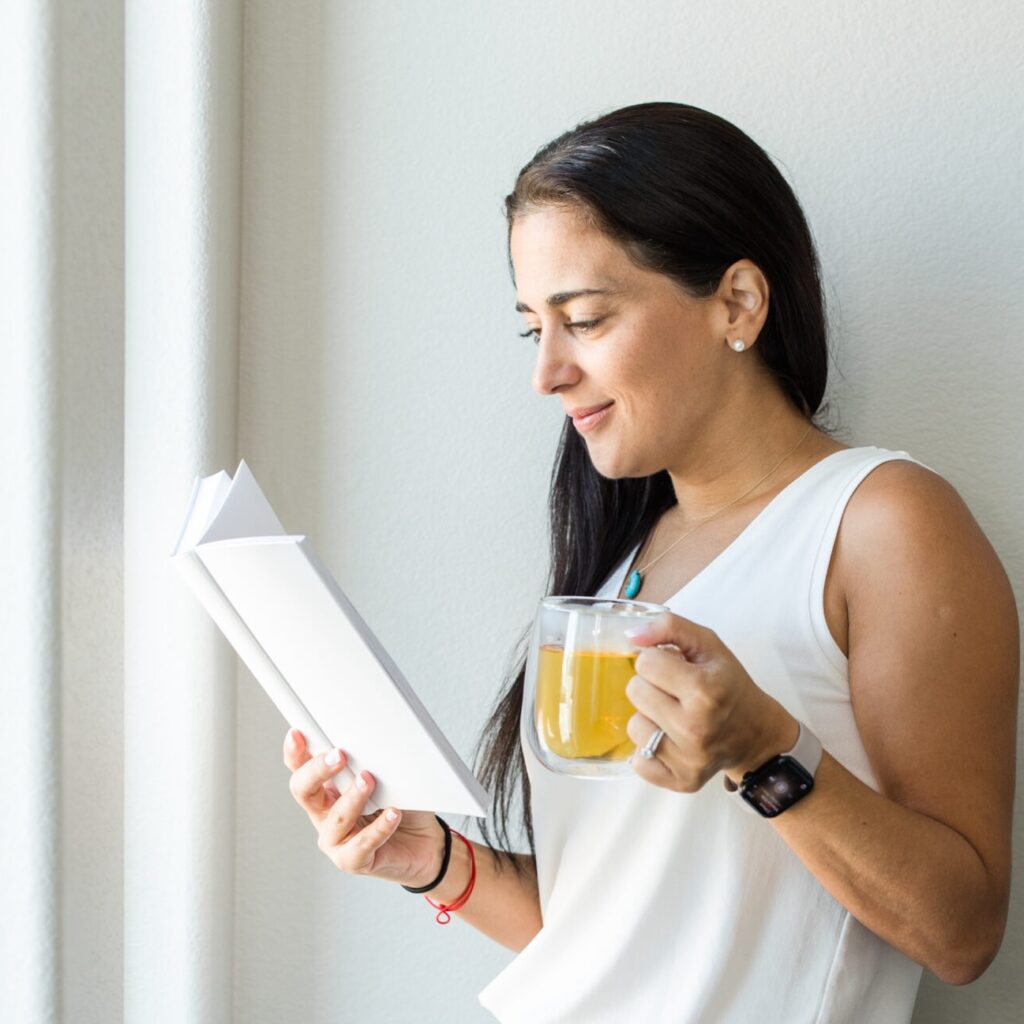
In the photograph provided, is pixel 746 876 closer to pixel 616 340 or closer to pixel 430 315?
pixel 616 340

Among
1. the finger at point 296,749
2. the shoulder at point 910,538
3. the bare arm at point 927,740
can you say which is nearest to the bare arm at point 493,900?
the finger at point 296,749

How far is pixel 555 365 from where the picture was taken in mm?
1156

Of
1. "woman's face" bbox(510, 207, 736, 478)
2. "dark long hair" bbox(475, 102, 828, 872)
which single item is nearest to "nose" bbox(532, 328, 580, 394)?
"woman's face" bbox(510, 207, 736, 478)

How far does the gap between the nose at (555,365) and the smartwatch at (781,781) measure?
0.42 metres

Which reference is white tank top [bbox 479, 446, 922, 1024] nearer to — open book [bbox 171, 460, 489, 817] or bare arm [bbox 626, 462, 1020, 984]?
bare arm [bbox 626, 462, 1020, 984]

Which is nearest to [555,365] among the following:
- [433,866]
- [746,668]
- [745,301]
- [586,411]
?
[586,411]

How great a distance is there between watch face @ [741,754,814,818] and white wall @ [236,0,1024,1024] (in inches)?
24.1

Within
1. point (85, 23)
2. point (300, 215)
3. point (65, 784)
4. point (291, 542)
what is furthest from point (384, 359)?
point (291, 542)

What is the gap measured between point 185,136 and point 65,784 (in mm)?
732

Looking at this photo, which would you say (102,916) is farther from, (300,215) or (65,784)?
(300,215)

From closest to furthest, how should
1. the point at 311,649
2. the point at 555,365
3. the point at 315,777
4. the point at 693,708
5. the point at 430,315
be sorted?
the point at 693,708
the point at 311,649
the point at 315,777
the point at 555,365
the point at 430,315

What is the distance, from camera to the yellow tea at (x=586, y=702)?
86 cm

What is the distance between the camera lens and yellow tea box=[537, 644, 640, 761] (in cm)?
86

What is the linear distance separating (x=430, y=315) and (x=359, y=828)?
666mm
